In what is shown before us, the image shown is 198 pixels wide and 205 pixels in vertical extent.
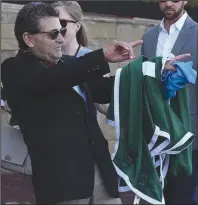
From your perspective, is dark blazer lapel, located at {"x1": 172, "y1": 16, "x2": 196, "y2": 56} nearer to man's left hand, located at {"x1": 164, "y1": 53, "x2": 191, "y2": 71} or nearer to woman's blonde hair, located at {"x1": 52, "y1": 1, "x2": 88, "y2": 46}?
woman's blonde hair, located at {"x1": 52, "y1": 1, "x2": 88, "y2": 46}

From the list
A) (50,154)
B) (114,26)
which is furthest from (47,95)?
(114,26)

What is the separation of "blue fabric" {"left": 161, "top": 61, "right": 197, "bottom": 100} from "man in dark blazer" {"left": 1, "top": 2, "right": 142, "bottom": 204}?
0.29 m

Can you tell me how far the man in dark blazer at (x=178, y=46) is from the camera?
3.46 m

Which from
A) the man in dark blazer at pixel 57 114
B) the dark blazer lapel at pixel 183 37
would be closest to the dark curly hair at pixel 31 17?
the man in dark blazer at pixel 57 114

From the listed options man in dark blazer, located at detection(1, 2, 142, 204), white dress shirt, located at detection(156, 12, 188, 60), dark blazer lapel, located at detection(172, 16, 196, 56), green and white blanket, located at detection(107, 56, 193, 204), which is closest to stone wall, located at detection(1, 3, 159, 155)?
white dress shirt, located at detection(156, 12, 188, 60)

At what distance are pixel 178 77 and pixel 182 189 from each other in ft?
3.35

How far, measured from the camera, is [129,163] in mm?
2838

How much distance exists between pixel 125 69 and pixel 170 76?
0.24 meters

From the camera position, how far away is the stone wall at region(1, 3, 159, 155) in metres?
5.84

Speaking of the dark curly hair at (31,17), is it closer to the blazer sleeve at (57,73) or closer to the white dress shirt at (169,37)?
the blazer sleeve at (57,73)

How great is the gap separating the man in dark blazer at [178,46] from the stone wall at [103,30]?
2.03m

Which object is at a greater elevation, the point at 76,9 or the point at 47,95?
the point at 76,9

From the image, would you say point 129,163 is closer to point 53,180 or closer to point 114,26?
point 53,180

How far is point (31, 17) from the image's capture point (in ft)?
8.71
